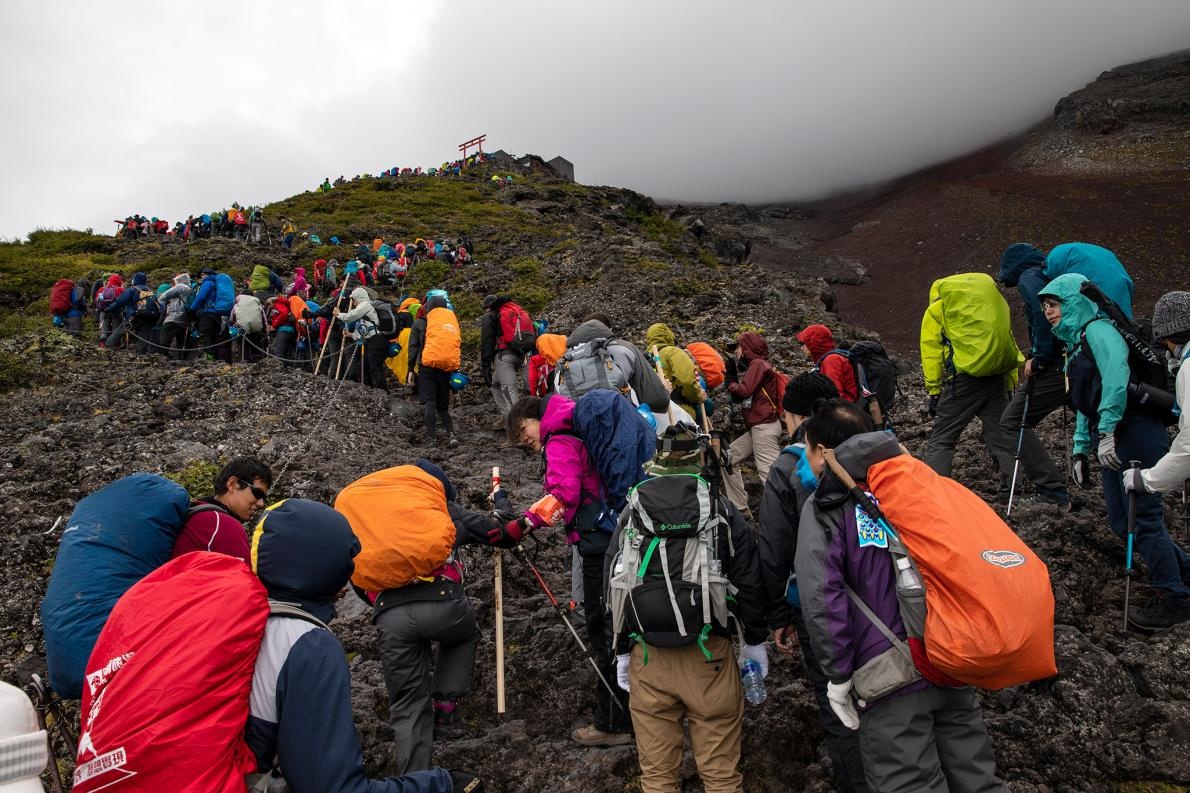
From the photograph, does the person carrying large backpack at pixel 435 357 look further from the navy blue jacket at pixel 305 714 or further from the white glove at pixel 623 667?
the navy blue jacket at pixel 305 714

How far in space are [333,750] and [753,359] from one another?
6.74 m

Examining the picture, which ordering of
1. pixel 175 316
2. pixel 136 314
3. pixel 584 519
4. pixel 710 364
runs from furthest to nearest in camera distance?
1. pixel 136 314
2. pixel 175 316
3. pixel 710 364
4. pixel 584 519

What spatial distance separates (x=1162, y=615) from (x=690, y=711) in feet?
13.3

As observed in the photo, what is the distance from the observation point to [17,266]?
87.2 ft

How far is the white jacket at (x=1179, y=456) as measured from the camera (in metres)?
4.18

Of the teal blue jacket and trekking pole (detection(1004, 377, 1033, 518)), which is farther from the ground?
the teal blue jacket

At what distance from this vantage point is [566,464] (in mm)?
4586

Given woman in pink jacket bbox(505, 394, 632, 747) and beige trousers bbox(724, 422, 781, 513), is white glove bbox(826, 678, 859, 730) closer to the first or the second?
woman in pink jacket bbox(505, 394, 632, 747)

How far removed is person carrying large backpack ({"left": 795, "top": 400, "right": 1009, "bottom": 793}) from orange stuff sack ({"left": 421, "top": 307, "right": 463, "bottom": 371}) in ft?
27.6

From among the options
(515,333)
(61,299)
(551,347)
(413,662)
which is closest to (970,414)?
(551,347)

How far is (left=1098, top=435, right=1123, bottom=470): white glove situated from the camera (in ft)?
16.1

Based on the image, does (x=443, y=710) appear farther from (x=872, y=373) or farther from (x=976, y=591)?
(x=872, y=373)

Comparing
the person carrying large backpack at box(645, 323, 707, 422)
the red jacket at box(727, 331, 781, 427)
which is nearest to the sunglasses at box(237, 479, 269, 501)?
the person carrying large backpack at box(645, 323, 707, 422)

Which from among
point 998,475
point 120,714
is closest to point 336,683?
point 120,714
